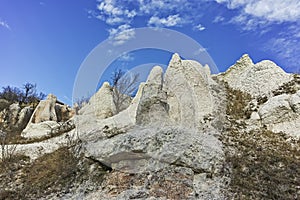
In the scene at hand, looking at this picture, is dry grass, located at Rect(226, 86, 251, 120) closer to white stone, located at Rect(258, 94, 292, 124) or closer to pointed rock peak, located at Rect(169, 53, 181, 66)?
white stone, located at Rect(258, 94, 292, 124)

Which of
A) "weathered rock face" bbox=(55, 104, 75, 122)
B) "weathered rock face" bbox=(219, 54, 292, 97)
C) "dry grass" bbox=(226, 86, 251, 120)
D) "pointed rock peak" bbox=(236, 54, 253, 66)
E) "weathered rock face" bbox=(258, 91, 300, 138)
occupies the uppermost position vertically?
"weathered rock face" bbox=(55, 104, 75, 122)

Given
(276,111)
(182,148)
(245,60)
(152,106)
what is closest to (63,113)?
(245,60)

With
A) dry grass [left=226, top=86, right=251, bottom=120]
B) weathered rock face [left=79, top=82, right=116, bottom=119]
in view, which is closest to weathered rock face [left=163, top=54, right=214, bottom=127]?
dry grass [left=226, top=86, right=251, bottom=120]

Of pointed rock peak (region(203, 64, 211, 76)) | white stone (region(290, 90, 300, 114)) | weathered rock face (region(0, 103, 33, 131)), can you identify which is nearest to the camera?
white stone (region(290, 90, 300, 114))

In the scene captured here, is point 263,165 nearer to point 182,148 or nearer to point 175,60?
point 182,148

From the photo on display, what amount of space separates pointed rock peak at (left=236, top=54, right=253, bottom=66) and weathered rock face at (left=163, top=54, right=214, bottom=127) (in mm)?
3508

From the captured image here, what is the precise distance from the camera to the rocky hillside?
902 cm

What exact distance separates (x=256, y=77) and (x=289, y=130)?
4159 millimetres

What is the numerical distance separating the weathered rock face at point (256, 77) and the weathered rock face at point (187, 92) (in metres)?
1.97

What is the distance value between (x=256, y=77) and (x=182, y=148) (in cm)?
739

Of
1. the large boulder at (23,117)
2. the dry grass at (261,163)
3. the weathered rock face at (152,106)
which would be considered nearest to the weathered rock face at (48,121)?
the large boulder at (23,117)

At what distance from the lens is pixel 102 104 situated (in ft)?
55.8

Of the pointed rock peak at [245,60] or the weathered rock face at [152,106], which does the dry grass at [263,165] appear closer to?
the weathered rock face at [152,106]

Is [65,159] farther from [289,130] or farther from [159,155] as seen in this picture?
[289,130]
